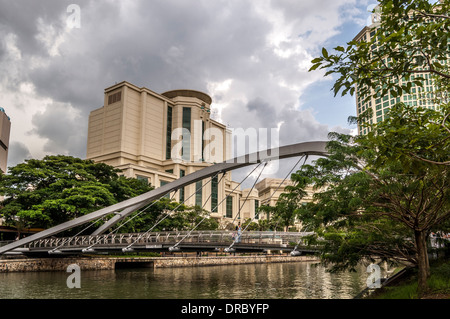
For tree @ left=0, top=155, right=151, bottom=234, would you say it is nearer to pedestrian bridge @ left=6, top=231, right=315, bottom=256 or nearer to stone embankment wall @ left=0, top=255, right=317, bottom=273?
stone embankment wall @ left=0, top=255, right=317, bottom=273

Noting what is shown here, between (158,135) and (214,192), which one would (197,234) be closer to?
(158,135)

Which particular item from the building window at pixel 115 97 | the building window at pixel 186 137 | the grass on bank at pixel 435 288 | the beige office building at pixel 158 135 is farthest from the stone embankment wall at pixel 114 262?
the building window at pixel 115 97

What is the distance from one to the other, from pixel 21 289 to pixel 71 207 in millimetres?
12152

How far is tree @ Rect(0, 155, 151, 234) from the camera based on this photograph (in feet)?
105

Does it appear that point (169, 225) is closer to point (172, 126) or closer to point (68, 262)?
point (68, 262)

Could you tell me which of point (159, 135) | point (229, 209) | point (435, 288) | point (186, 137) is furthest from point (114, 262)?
point (229, 209)

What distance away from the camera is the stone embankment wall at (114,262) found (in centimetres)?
3073

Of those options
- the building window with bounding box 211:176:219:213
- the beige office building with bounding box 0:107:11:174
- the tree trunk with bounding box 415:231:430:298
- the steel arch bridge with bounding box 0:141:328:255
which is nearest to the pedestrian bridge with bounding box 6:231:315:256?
the steel arch bridge with bounding box 0:141:328:255

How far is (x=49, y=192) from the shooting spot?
33.4m

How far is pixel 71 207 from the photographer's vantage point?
106 feet

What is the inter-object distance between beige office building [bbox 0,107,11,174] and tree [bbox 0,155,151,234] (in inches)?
2767

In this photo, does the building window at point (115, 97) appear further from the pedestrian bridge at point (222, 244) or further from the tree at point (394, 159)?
the tree at point (394, 159)

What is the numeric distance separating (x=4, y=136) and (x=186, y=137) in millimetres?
50945

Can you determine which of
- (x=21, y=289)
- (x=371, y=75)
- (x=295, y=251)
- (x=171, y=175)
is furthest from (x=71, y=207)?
(x=171, y=175)
